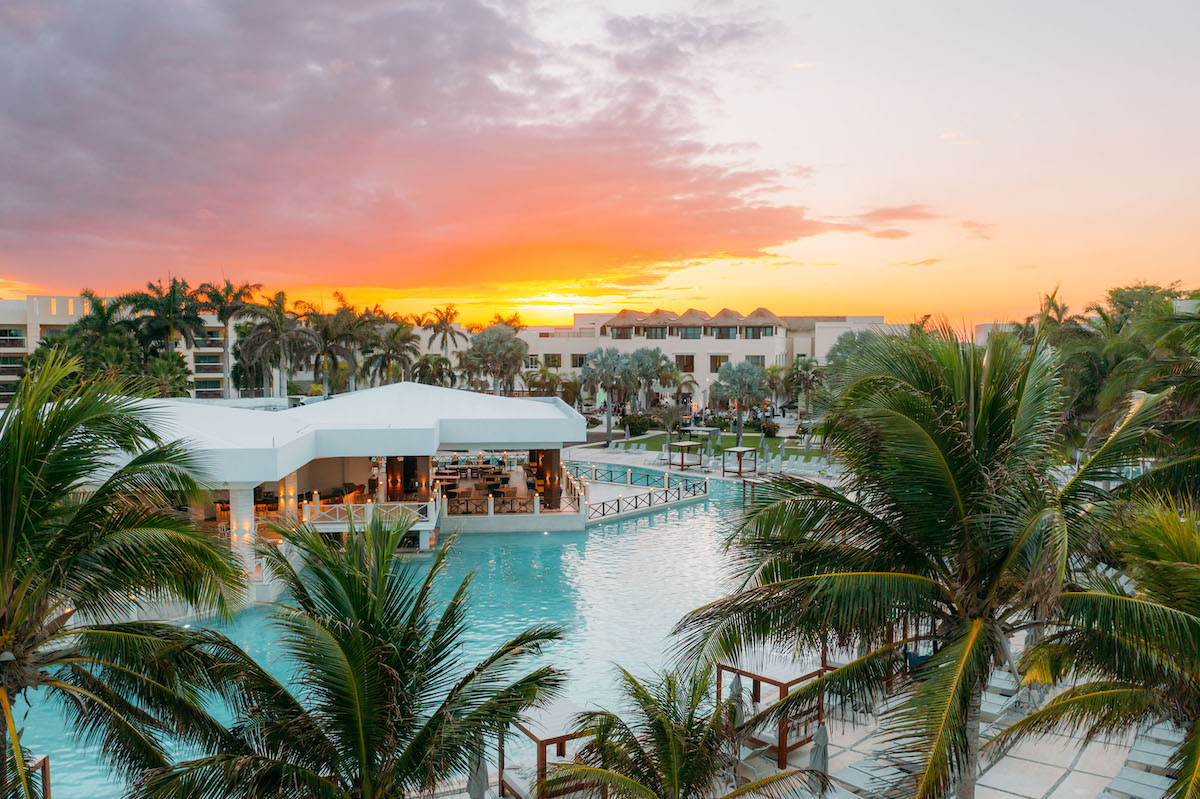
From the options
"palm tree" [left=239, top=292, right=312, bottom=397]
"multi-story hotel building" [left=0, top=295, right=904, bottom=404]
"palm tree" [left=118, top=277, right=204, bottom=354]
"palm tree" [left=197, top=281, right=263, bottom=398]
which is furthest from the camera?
"multi-story hotel building" [left=0, top=295, right=904, bottom=404]

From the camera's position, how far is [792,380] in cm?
6056

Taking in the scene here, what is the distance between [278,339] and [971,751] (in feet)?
140

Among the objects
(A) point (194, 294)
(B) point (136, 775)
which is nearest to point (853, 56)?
(B) point (136, 775)

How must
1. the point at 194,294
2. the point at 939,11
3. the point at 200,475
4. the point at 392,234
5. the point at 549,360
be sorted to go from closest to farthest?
1. the point at 200,475
2. the point at 939,11
3. the point at 392,234
4. the point at 194,294
5. the point at 549,360

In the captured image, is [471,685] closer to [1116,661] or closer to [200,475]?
[200,475]

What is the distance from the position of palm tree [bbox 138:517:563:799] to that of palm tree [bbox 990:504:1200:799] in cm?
449

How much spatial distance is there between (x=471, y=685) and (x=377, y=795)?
1144mm

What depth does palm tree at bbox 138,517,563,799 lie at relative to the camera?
636 cm

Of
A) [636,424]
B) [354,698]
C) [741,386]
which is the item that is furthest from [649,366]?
[354,698]

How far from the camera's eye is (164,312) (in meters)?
48.3

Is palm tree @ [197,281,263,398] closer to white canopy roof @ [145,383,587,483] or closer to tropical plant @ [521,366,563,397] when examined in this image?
white canopy roof @ [145,383,587,483]

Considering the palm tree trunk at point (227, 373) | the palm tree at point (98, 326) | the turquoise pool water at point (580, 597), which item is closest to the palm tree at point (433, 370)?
the palm tree trunk at point (227, 373)

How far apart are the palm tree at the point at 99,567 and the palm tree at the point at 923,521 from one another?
15.0ft

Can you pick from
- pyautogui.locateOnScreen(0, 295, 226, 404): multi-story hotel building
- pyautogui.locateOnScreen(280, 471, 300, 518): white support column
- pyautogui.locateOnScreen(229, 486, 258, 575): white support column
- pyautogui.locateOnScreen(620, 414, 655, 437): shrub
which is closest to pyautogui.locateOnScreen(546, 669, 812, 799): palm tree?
pyautogui.locateOnScreen(229, 486, 258, 575): white support column
